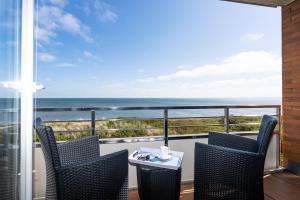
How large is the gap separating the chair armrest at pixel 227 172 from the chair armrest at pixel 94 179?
68cm

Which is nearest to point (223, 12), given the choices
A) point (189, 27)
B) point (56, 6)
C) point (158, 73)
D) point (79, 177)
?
point (189, 27)

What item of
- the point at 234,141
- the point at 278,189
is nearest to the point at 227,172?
the point at 234,141

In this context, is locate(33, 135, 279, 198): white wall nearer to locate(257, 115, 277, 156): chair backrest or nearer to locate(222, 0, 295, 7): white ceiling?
locate(257, 115, 277, 156): chair backrest

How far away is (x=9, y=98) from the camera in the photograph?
135cm

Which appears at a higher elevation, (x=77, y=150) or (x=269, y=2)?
(x=269, y=2)

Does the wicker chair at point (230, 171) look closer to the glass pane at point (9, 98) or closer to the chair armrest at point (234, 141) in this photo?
the chair armrest at point (234, 141)

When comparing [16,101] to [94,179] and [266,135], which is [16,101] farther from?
[266,135]

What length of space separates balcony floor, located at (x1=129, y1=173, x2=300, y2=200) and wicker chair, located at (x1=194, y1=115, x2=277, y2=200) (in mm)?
855

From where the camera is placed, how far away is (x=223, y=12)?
10367 mm

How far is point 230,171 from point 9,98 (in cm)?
166

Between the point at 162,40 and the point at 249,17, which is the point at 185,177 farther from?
the point at 162,40

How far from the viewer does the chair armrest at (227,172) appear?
181 cm

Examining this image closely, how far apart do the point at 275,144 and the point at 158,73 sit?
45.6 feet

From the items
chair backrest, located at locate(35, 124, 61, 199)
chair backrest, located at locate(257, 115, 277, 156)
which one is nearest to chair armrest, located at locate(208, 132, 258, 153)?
chair backrest, located at locate(257, 115, 277, 156)
